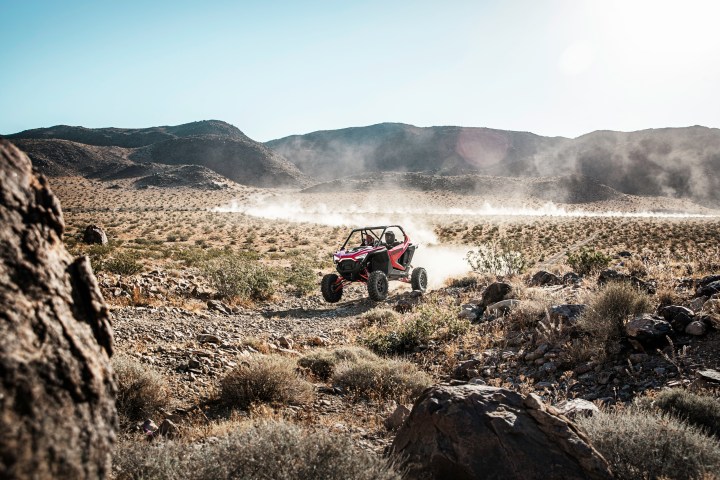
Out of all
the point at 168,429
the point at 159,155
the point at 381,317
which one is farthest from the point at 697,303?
the point at 159,155

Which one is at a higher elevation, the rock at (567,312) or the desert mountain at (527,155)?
the desert mountain at (527,155)

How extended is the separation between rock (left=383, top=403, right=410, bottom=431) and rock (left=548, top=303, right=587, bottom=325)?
3903mm

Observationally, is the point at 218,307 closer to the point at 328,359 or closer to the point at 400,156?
the point at 328,359

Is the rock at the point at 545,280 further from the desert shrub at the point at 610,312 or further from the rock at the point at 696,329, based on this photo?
the rock at the point at 696,329

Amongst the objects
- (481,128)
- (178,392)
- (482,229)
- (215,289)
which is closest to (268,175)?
(481,128)

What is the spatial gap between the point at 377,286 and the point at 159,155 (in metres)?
146

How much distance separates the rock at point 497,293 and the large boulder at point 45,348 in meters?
9.22

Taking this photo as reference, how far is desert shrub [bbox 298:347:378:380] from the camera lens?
6.97 meters

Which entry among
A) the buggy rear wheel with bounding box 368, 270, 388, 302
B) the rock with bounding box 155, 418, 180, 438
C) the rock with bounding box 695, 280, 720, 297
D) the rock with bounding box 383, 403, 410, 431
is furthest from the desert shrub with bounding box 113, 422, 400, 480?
the buggy rear wheel with bounding box 368, 270, 388, 302

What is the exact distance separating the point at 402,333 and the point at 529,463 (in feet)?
17.4

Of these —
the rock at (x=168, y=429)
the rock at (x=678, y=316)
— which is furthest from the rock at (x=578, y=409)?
the rock at (x=168, y=429)

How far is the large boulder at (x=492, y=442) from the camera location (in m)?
3.18

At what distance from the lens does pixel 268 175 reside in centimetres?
13450

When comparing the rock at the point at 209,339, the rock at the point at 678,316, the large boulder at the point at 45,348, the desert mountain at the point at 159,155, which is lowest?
the rock at the point at 209,339
